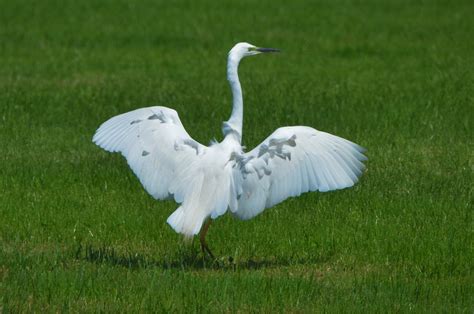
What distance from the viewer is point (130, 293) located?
706cm

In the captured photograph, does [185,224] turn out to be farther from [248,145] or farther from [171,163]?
[248,145]

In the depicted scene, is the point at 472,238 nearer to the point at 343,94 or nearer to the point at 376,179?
the point at 376,179

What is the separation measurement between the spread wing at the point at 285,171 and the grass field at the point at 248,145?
1.70 feet

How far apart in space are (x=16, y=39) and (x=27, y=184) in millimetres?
9959

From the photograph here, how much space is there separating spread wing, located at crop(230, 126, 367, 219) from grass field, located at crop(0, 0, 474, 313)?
52 centimetres

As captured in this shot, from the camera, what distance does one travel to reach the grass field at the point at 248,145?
726 cm

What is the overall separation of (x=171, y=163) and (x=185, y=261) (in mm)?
747

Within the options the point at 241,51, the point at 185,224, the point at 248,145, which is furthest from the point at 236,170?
the point at 248,145

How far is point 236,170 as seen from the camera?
25.8ft

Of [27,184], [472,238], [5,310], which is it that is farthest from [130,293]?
[27,184]

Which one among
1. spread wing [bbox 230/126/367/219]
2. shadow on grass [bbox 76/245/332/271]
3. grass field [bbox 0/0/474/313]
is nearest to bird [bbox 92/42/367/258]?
spread wing [bbox 230/126/367/219]

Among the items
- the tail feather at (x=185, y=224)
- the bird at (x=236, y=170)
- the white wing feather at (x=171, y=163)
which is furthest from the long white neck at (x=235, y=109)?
the tail feather at (x=185, y=224)

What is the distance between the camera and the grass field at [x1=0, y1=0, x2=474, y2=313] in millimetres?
7262

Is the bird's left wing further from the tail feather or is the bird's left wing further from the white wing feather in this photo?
the tail feather
